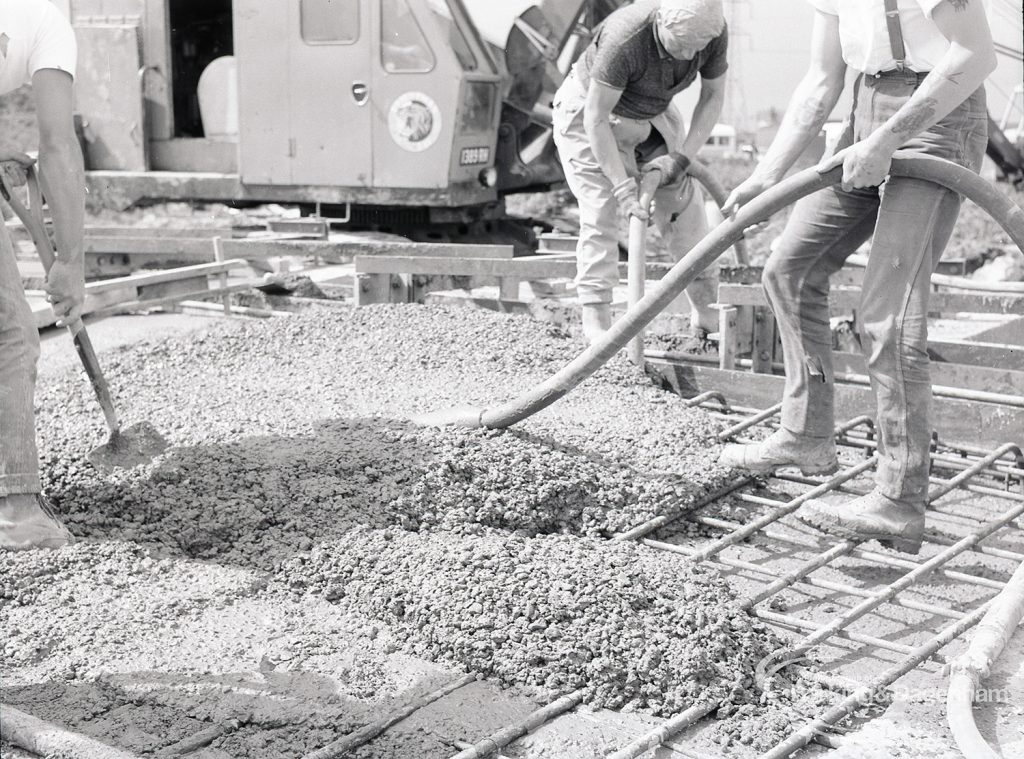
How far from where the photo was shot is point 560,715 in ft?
7.73

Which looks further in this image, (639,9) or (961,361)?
(961,361)

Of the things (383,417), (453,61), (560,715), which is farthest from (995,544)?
(453,61)

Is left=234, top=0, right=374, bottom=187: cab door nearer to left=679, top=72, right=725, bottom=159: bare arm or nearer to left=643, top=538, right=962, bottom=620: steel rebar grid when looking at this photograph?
left=679, top=72, right=725, bottom=159: bare arm

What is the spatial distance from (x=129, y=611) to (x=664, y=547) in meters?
1.38

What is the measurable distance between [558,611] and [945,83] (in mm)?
1493

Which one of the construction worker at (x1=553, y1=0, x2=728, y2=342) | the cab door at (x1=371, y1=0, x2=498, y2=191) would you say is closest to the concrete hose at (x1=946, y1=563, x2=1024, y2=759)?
the construction worker at (x1=553, y1=0, x2=728, y2=342)

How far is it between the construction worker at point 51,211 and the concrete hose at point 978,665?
2189 mm

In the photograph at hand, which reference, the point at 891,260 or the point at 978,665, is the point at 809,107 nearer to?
the point at 891,260

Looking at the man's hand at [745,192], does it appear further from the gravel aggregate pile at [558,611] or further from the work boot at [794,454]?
the gravel aggregate pile at [558,611]

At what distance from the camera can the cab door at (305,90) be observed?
26.3 ft

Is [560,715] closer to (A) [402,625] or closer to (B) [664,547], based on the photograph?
(A) [402,625]

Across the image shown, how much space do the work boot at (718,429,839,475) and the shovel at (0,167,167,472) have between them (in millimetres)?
1830

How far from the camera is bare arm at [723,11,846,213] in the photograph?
10.1 feet

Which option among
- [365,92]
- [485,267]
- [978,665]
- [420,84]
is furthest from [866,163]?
[365,92]
